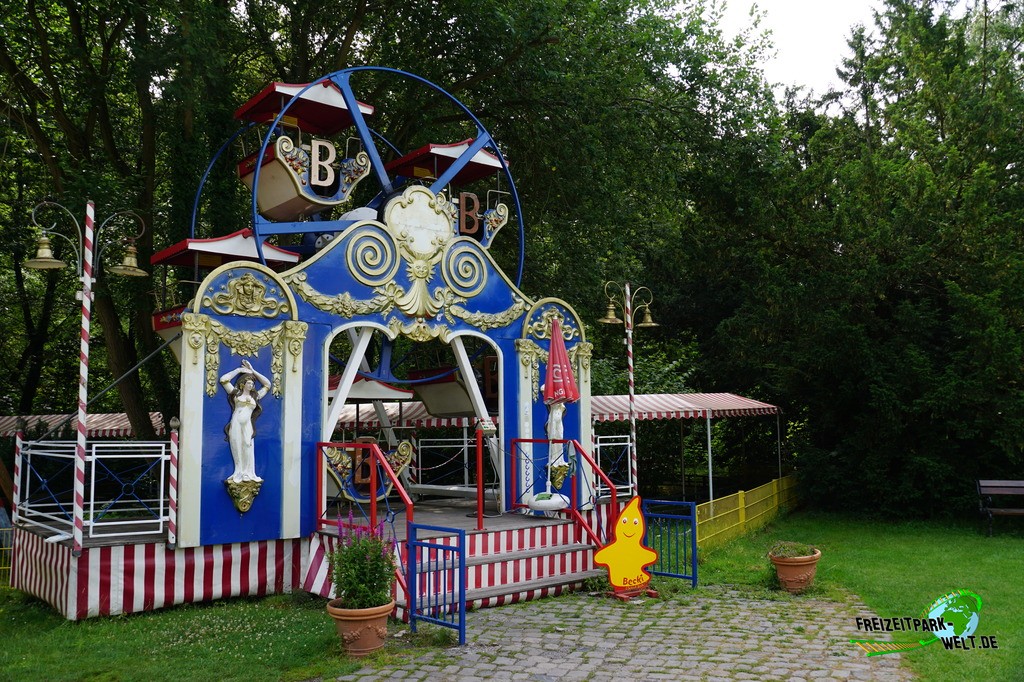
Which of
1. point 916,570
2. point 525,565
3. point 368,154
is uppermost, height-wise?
point 368,154

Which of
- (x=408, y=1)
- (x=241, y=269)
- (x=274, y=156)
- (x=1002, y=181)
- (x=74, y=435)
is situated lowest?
(x=74, y=435)

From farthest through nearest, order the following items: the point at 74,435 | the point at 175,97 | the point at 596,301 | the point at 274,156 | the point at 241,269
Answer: the point at 596,301, the point at 74,435, the point at 175,97, the point at 274,156, the point at 241,269

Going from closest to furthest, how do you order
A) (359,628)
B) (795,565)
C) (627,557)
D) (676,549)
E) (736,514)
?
(359,628)
(627,557)
(795,565)
(676,549)
(736,514)

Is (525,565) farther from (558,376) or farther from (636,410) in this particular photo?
(636,410)

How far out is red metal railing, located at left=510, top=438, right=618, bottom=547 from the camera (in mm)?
11383

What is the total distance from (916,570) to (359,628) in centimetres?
867

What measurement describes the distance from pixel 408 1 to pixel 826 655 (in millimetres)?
12665

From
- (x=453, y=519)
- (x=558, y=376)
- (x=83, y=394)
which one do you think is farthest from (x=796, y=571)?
(x=83, y=394)

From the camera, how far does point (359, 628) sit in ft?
24.5

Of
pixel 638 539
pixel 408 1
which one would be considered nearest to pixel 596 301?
pixel 408 1

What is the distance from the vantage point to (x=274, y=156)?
11.2 meters

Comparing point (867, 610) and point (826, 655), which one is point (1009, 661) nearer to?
point (826, 655)

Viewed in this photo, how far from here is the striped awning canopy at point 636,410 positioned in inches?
647

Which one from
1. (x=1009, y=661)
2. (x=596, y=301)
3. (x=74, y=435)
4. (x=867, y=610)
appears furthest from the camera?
(x=596, y=301)
